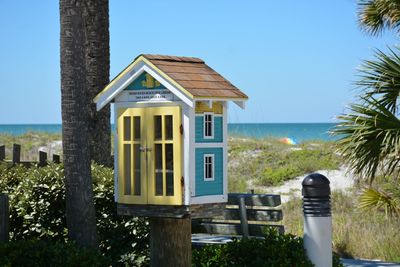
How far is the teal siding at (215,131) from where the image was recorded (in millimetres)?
8414

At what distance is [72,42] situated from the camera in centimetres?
955

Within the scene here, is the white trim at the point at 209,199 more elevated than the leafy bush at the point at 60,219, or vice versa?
the white trim at the point at 209,199

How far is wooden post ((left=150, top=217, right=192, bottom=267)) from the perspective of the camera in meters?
8.76

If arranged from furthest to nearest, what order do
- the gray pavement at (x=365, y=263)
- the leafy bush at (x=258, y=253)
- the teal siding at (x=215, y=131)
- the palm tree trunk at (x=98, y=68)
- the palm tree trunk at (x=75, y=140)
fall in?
the palm tree trunk at (x=98, y=68)
the gray pavement at (x=365, y=263)
the palm tree trunk at (x=75, y=140)
the leafy bush at (x=258, y=253)
the teal siding at (x=215, y=131)

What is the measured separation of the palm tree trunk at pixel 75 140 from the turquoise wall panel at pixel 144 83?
100 centimetres

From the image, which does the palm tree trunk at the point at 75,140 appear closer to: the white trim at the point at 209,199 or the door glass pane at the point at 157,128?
the door glass pane at the point at 157,128

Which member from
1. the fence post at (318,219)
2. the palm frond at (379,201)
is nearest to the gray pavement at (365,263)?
the palm frond at (379,201)

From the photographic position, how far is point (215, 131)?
8625 mm

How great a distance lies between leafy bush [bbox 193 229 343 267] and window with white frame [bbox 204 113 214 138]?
1491 millimetres

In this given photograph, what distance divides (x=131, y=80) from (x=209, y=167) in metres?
1.18

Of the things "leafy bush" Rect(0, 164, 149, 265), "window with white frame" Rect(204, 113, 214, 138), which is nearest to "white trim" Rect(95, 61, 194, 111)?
"window with white frame" Rect(204, 113, 214, 138)

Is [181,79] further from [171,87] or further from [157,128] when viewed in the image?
[157,128]

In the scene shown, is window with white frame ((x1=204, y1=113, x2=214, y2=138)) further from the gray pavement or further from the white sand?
the white sand

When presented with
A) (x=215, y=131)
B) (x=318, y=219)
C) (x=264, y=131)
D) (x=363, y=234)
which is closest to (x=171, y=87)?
(x=215, y=131)
